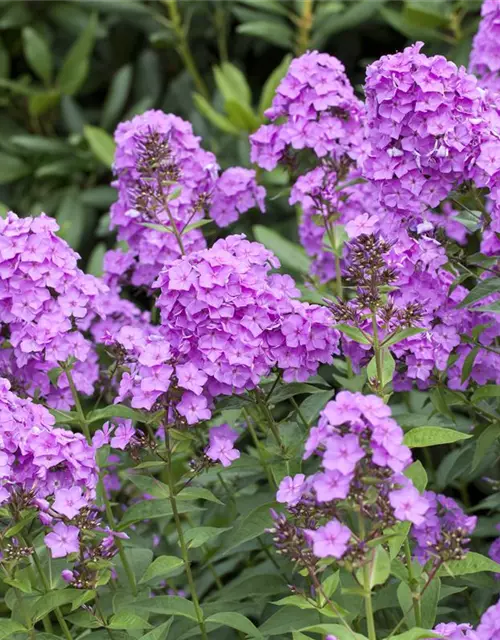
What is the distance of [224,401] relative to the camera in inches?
135

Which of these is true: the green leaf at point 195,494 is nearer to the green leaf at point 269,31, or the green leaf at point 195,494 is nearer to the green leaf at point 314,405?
the green leaf at point 314,405

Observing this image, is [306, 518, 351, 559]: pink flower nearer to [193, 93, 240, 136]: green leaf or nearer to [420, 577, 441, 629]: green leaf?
[420, 577, 441, 629]: green leaf

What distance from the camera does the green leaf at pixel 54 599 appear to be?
3164 millimetres

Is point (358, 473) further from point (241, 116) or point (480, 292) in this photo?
point (241, 116)

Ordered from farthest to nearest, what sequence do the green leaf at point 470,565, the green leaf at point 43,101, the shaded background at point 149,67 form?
the green leaf at point 43,101 < the shaded background at point 149,67 < the green leaf at point 470,565

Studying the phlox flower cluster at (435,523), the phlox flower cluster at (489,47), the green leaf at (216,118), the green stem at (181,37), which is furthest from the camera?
the green stem at (181,37)

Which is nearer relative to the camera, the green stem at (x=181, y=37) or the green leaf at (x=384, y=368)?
the green leaf at (x=384, y=368)

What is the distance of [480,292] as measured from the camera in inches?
133

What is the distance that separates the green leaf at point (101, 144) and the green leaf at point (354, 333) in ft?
10.8

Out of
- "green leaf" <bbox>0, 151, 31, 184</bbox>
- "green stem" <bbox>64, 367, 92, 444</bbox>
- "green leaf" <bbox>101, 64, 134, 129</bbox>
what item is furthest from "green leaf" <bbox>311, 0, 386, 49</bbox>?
"green stem" <bbox>64, 367, 92, 444</bbox>

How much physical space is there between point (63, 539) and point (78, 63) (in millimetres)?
4122

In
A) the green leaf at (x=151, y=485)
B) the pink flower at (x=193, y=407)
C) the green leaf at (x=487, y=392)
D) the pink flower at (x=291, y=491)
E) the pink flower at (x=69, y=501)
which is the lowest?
the green leaf at (x=151, y=485)

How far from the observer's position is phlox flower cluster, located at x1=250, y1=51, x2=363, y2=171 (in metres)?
3.87

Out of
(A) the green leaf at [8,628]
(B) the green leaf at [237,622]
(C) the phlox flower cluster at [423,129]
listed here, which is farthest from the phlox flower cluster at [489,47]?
(A) the green leaf at [8,628]
